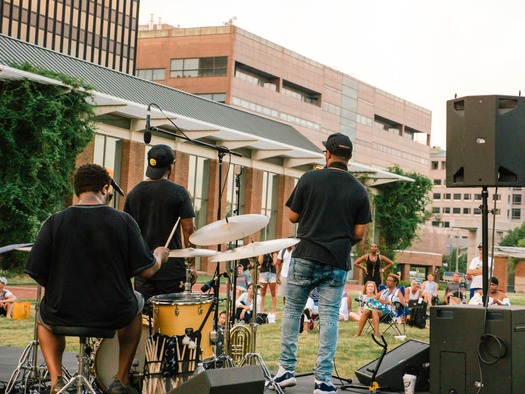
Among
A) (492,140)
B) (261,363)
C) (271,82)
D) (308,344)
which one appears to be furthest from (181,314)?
(271,82)

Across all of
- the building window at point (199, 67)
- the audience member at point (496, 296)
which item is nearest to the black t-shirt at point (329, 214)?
the audience member at point (496, 296)

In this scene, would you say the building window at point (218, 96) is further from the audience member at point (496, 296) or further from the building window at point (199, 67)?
the audience member at point (496, 296)

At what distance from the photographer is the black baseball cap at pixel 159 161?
700 centimetres

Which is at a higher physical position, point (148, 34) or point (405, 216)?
point (148, 34)

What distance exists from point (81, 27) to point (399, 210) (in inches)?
1433

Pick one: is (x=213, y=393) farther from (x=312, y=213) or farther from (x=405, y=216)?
(x=405, y=216)

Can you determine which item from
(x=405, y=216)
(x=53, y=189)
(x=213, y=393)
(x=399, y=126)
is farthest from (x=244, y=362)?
(x=399, y=126)

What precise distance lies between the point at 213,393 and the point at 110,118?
1174 inches

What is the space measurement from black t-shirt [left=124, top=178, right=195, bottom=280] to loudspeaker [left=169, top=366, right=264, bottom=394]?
203 centimetres

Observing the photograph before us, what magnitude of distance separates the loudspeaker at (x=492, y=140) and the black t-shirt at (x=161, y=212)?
2.43 meters

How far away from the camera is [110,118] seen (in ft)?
110

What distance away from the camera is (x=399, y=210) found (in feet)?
168

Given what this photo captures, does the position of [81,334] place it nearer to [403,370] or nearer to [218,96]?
[403,370]

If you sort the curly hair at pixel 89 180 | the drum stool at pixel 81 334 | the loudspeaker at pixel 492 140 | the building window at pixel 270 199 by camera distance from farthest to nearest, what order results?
the building window at pixel 270 199 → the loudspeaker at pixel 492 140 → the curly hair at pixel 89 180 → the drum stool at pixel 81 334
